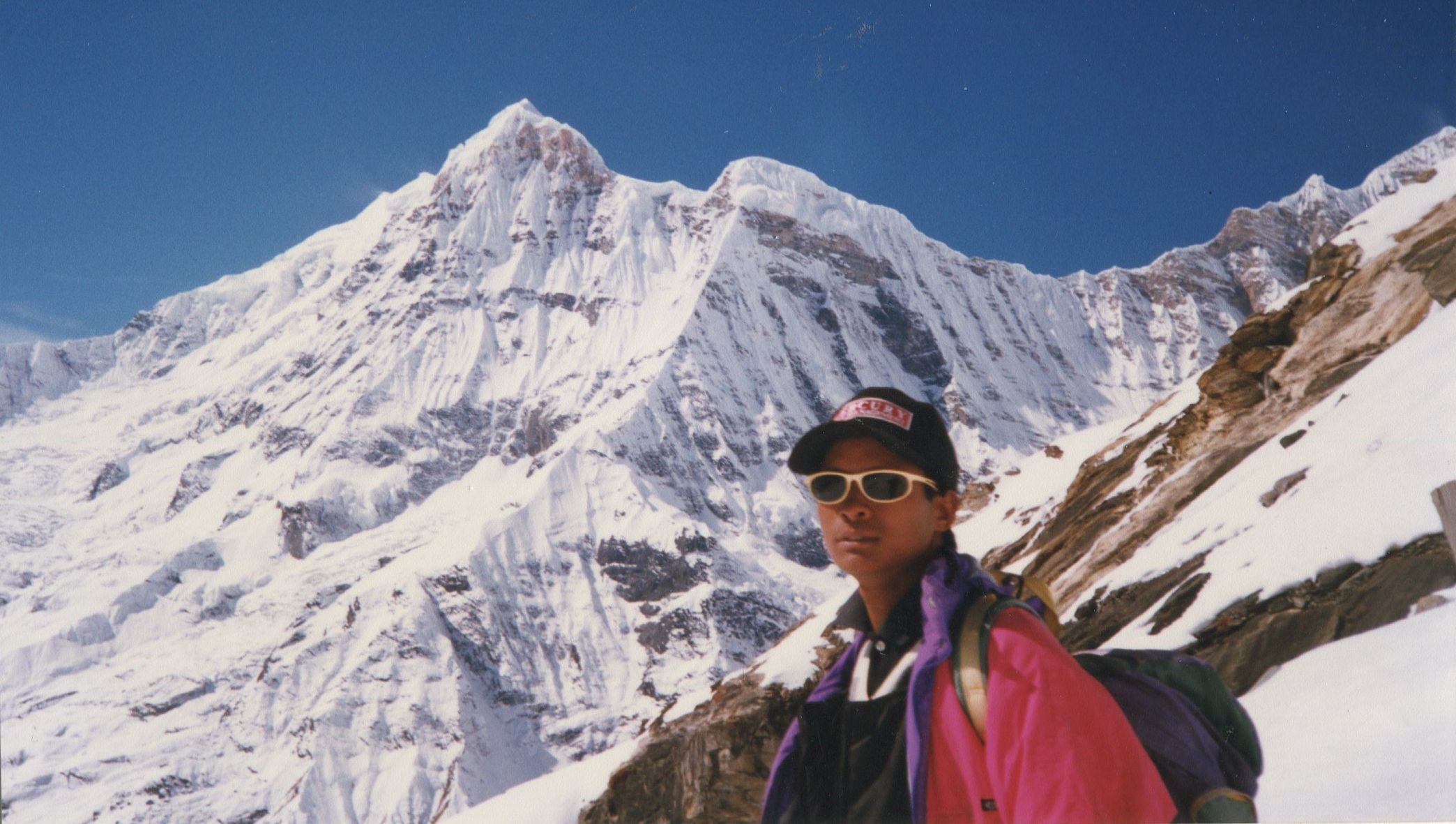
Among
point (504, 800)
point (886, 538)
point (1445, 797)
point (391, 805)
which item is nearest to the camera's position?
point (886, 538)

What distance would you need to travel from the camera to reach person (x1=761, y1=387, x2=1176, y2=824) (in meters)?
1.99

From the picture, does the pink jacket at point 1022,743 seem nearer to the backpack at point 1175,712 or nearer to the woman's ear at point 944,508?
the backpack at point 1175,712

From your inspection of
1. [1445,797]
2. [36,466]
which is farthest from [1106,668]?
[36,466]

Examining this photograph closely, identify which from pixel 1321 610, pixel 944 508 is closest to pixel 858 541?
pixel 944 508

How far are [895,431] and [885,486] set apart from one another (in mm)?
162

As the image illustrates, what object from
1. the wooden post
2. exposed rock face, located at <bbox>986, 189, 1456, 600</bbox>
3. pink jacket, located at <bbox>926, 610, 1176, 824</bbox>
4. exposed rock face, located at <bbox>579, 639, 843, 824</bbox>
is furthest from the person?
exposed rock face, located at <bbox>579, 639, 843, 824</bbox>

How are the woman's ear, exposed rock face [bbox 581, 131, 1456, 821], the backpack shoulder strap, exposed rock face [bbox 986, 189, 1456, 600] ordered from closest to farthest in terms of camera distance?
the backpack shoulder strap → the woman's ear → exposed rock face [bbox 581, 131, 1456, 821] → exposed rock face [bbox 986, 189, 1456, 600]

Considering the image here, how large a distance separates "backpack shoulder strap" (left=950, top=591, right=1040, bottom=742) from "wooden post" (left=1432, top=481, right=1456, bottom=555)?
2533 millimetres

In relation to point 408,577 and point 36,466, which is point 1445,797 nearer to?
point 408,577

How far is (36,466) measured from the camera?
196875 mm

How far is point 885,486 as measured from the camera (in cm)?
271

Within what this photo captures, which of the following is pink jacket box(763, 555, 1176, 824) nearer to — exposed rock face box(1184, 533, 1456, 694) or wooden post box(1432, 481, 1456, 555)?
wooden post box(1432, 481, 1456, 555)

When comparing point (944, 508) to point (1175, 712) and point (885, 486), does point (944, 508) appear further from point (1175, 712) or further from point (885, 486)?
point (1175, 712)

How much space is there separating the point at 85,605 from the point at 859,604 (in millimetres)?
192843
